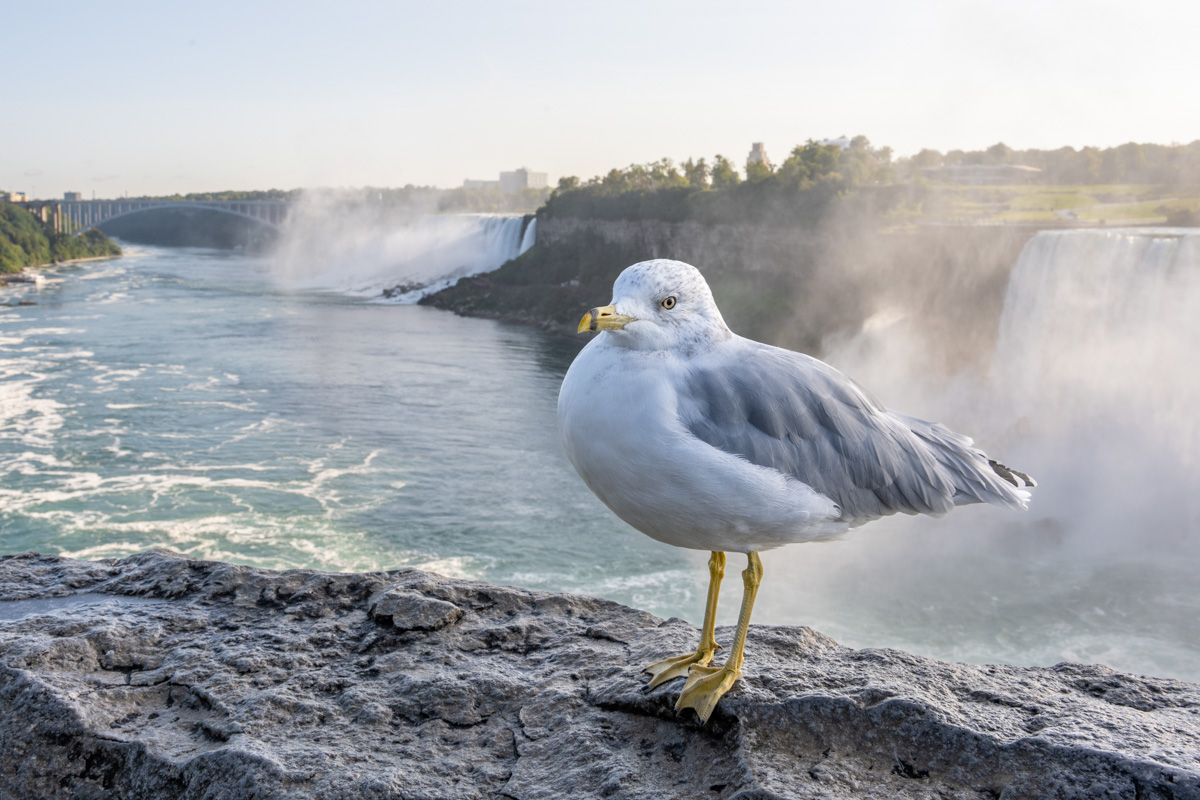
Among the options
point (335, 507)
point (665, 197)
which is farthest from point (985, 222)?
point (335, 507)

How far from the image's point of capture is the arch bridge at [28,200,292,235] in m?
94.7

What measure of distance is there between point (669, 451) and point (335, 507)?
59.7 feet

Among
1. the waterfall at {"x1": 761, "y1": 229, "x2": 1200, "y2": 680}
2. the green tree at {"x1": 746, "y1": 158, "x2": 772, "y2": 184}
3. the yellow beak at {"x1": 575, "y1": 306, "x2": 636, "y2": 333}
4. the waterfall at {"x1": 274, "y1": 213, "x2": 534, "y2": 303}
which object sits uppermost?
the green tree at {"x1": 746, "y1": 158, "x2": 772, "y2": 184}

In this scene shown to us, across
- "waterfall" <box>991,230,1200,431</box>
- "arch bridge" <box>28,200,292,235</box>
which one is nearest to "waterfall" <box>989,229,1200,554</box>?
"waterfall" <box>991,230,1200,431</box>

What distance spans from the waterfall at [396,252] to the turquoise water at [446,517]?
1341 inches

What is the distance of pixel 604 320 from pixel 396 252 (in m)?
80.2

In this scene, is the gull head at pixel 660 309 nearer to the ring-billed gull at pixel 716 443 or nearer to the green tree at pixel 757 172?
the ring-billed gull at pixel 716 443

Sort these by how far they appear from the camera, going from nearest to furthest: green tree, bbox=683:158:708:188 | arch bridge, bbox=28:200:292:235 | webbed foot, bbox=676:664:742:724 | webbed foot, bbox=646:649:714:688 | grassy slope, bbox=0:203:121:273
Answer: webbed foot, bbox=676:664:742:724 → webbed foot, bbox=646:649:714:688 → green tree, bbox=683:158:708:188 → grassy slope, bbox=0:203:121:273 → arch bridge, bbox=28:200:292:235

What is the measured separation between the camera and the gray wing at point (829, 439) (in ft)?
8.64

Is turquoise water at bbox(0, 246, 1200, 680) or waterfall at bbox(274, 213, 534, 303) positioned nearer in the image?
turquoise water at bbox(0, 246, 1200, 680)

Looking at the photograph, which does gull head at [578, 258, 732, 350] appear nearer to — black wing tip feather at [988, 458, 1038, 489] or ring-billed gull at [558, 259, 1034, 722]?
ring-billed gull at [558, 259, 1034, 722]

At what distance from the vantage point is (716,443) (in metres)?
2.58

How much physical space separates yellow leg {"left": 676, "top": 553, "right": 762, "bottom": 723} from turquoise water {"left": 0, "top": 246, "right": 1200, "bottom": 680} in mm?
12472

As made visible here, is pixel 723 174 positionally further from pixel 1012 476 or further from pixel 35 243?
pixel 35 243
